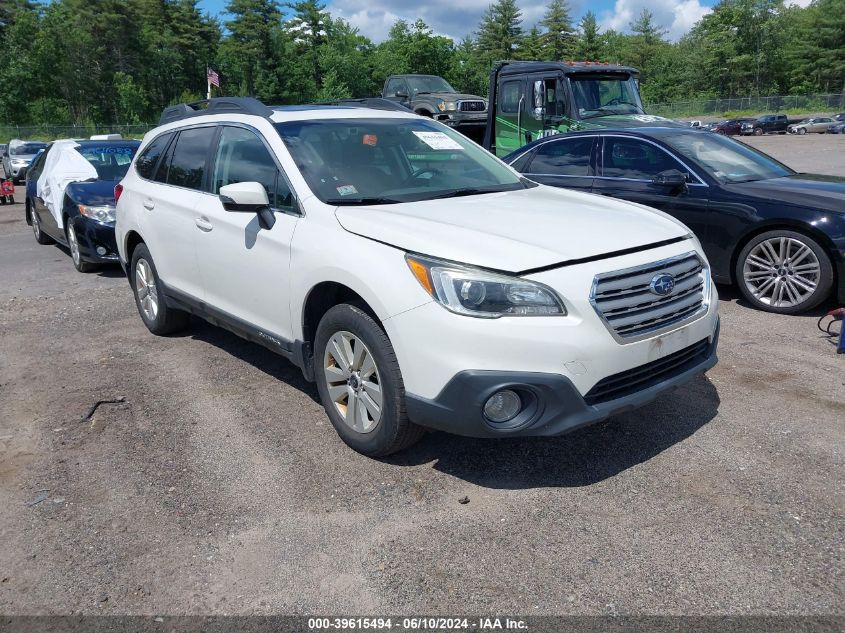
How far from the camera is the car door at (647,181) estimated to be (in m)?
6.54

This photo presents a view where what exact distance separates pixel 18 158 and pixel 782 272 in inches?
993

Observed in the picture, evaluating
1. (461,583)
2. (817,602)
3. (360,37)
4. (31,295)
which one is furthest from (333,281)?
(360,37)

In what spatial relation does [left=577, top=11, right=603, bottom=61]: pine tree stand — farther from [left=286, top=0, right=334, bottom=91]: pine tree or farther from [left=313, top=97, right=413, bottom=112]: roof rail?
[left=313, top=97, right=413, bottom=112]: roof rail


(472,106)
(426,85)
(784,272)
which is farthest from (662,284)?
(426,85)

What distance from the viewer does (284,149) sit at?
416 centimetres

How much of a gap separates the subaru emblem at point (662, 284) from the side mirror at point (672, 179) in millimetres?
3425

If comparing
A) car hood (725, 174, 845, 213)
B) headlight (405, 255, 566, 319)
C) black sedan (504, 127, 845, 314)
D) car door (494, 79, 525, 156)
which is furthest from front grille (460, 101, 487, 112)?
headlight (405, 255, 566, 319)

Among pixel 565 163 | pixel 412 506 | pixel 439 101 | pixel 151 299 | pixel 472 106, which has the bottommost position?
pixel 412 506

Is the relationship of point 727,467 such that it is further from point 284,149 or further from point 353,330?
point 284,149

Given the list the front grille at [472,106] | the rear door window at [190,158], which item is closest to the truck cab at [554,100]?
the front grille at [472,106]

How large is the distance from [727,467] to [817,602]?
1033 millimetres

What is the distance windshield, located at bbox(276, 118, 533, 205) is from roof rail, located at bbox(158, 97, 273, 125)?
0.39 m

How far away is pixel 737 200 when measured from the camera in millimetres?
6273

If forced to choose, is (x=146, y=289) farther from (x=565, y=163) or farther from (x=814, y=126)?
(x=814, y=126)
